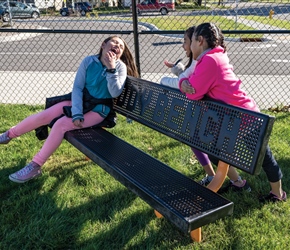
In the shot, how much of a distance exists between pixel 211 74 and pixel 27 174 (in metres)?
1.67

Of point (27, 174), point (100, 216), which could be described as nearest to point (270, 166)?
point (100, 216)

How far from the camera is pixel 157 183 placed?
2.21m

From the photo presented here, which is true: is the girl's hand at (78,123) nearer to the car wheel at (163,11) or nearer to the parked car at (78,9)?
the parked car at (78,9)

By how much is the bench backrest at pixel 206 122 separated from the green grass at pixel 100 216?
1.89ft

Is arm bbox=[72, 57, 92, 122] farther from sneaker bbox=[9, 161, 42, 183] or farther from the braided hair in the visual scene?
the braided hair

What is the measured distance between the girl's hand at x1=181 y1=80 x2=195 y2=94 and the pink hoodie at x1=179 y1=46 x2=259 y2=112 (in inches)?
0.8

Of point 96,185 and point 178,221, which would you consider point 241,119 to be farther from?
point 96,185

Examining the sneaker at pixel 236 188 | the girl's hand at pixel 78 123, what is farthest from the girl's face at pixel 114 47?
the sneaker at pixel 236 188

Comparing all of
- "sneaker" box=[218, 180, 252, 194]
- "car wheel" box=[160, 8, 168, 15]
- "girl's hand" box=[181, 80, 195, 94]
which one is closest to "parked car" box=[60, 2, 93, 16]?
"car wheel" box=[160, 8, 168, 15]

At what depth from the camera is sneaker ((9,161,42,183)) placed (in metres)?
2.86

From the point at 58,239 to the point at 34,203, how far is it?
1.63 ft

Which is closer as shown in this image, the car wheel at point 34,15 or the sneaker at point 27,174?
the sneaker at point 27,174

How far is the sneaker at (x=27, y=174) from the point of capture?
286 cm

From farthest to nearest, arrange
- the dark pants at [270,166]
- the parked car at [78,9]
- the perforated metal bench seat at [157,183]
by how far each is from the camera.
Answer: the parked car at [78,9] → the dark pants at [270,166] → the perforated metal bench seat at [157,183]
